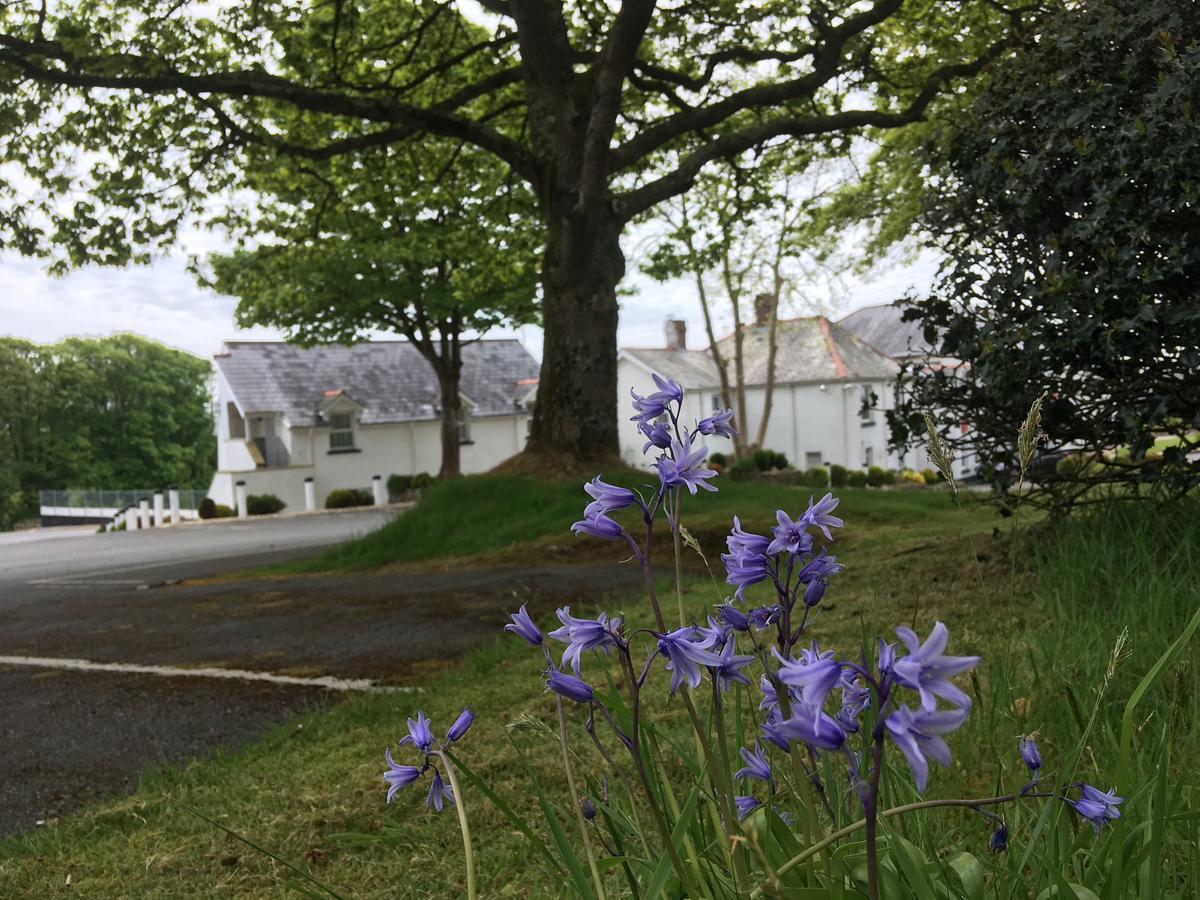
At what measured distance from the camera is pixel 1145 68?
4910mm

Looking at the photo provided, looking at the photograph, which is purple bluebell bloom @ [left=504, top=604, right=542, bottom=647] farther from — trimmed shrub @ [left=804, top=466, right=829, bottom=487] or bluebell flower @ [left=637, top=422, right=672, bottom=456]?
trimmed shrub @ [left=804, top=466, right=829, bottom=487]

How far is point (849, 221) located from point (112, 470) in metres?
69.1

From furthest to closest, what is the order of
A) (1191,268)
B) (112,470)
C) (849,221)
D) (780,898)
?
(112,470), (849,221), (1191,268), (780,898)

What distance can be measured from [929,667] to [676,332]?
186 ft

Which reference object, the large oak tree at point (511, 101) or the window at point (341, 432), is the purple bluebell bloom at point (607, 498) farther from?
the window at point (341, 432)

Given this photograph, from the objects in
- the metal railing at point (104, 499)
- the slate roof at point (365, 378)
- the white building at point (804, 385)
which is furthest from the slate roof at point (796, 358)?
the metal railing at point (104, 499)

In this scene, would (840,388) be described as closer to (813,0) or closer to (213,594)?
(813,0)

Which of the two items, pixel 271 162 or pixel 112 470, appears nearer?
pixel 271 162

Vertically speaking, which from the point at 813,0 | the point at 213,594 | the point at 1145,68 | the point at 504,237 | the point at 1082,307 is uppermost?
the point at 813,0

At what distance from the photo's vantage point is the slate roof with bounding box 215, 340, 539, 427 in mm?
46688

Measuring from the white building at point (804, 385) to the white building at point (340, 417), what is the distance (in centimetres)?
784

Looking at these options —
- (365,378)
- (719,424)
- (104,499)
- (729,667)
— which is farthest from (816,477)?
(104,499)

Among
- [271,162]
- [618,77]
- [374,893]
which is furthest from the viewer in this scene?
[271,162]

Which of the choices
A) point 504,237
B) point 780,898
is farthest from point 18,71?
point 780,898
